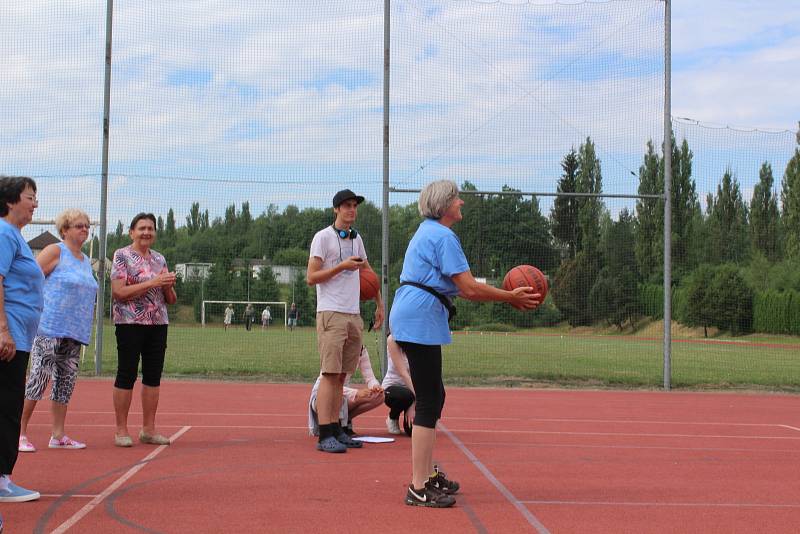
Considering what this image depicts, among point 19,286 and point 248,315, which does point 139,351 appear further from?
point 248,315

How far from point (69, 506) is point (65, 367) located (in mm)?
2364

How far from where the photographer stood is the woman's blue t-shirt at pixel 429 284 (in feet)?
18.7

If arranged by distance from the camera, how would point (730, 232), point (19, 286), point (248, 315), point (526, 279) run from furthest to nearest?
point (730, 232) → point (248, 315) → point (526, 279) → point (19, 286)

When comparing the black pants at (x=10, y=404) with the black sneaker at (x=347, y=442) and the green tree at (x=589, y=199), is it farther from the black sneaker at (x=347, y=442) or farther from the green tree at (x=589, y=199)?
the green tree at (x=589, y=199)

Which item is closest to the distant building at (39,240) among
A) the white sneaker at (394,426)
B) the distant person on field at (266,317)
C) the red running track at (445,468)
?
the distant person on field at (266,317)

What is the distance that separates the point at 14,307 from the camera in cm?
533

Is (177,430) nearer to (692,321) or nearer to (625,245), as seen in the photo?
(625,245)

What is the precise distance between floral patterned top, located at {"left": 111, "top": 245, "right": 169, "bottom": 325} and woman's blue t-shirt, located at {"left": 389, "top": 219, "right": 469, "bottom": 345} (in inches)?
107

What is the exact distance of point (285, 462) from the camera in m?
7.15

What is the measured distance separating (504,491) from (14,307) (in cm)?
324

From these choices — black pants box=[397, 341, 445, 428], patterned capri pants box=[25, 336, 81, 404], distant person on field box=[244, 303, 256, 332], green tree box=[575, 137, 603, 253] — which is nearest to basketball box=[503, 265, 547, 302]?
black pants box=[397, 341, 445, 428]

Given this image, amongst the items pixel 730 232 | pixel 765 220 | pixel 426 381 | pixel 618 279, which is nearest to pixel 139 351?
pixel 426 381

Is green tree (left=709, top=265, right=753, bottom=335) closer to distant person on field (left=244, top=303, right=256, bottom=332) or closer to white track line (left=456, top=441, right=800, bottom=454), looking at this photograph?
distant person on field (left=244, top=303, right=256, bottom=332)

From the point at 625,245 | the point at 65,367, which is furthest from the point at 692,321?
the point at 65,367
